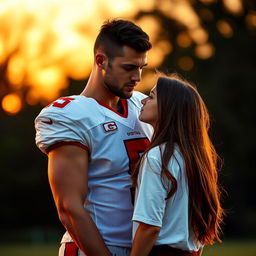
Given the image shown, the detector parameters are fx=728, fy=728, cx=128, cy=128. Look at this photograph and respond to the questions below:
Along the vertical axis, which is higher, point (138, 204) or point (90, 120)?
point (90, 120)

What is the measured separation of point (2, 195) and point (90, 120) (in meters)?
37.0

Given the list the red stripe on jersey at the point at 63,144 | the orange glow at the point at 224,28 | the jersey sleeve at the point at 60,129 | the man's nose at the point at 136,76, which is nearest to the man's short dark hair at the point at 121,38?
the man's nose at the point at 136,76

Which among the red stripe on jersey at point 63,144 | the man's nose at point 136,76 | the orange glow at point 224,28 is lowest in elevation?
the orange glow at point 224,28

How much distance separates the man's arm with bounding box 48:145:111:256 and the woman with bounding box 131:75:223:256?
27cm

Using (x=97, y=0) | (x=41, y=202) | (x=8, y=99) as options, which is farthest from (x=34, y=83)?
(x=41, y=202)

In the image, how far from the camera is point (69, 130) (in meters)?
3.83

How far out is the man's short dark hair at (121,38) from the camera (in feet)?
13.6

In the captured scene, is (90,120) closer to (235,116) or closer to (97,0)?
(97,0)

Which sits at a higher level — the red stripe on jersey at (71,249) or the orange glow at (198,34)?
the red stripe on jersey at (71,249)

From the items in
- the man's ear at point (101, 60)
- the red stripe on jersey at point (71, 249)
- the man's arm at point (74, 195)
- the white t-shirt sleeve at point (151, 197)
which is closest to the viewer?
the white t-shirt sleeve at point (151, 197)

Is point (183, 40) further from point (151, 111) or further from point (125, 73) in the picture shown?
point (151, 111)

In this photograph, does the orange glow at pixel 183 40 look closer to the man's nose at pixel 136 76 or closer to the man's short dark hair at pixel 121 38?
the man's short dark hair at pixel 121 38

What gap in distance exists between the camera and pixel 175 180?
3582mm

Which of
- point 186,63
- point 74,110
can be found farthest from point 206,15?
point 74,110
